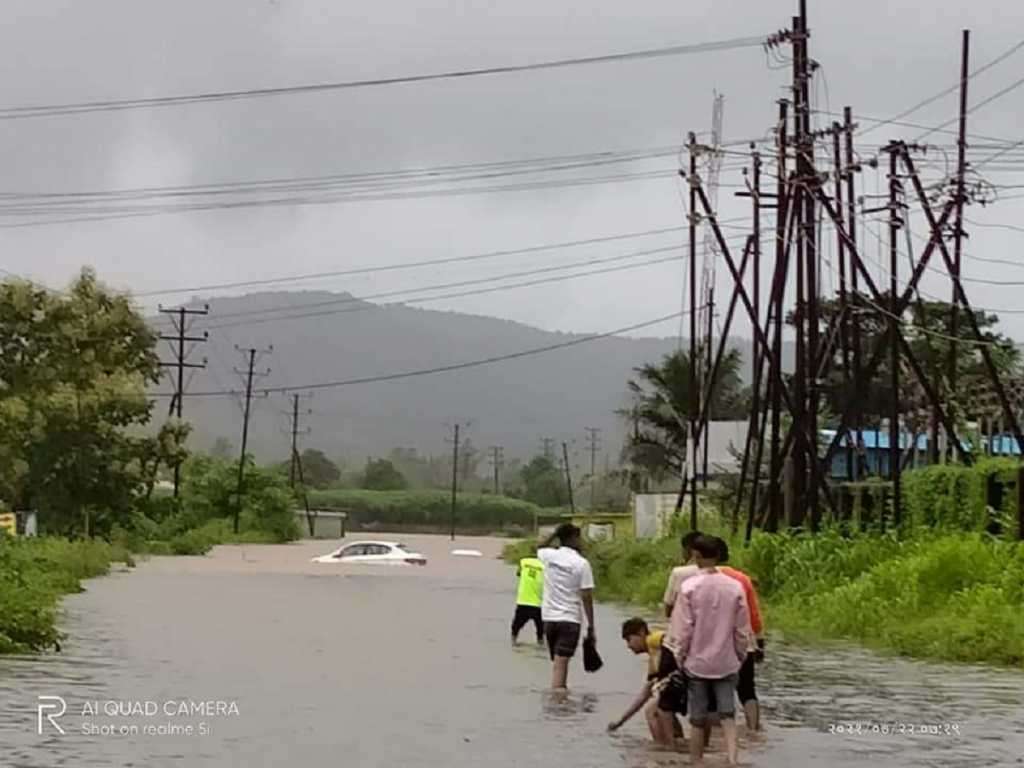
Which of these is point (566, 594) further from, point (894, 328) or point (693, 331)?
point (693, 331)

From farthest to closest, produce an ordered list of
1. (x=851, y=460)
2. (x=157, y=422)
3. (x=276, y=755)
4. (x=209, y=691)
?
(x=157, y=422)
(x=851, y=460)
(x=209, y=691)
(x=276, y=755)

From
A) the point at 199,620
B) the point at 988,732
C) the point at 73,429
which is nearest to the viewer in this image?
the point at 988,732

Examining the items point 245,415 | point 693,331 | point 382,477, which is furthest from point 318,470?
point 693,331

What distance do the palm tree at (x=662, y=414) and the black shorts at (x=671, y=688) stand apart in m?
60.9

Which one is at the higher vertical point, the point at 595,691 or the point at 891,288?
the point at 891,288

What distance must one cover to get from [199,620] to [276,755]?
1815 cm

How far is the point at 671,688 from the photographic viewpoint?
13391 millimetres

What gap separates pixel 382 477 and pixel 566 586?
164383 mm

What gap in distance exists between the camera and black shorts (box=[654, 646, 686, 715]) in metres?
13.3

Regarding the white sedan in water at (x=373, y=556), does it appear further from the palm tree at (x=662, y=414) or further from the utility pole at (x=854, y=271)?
the utility pole at (x=854, y=271)

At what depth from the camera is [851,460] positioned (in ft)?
145

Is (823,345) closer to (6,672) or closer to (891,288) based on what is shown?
(891,288)

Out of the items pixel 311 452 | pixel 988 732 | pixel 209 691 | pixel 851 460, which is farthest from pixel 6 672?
pixel 311 452

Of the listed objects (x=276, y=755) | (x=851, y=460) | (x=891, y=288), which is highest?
(x=891, y=288)
